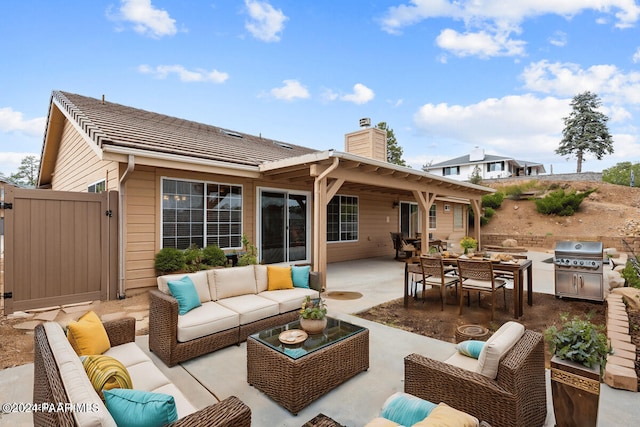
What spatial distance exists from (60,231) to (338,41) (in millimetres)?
9079

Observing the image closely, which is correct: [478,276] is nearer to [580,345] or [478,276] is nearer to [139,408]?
[580,345]

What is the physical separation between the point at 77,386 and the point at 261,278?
3.06m

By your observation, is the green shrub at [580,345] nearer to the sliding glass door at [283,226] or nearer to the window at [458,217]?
the sliding glass door at [283,226]

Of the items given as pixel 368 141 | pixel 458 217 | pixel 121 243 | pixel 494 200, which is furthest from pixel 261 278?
pixel 494 200

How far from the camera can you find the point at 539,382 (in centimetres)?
201

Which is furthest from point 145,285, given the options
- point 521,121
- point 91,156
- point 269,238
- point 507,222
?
point 521,121

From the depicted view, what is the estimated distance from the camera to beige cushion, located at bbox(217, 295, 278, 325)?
11.3ft

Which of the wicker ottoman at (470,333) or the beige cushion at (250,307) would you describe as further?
the beige cushion at (250,307)

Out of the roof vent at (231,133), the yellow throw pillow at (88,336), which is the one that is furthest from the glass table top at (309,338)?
the roof vent at (231,133)

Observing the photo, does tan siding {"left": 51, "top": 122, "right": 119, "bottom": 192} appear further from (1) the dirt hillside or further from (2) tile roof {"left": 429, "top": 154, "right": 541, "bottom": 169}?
(2) tile roof {"left": 429, "top": 154, "right": 541, "bottom": 169}

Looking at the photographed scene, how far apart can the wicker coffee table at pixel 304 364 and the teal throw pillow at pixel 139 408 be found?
111 cm

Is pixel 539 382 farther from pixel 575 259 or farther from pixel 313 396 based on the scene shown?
pixel 575 259

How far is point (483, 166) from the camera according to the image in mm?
32750

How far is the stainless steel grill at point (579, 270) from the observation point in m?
4.88
